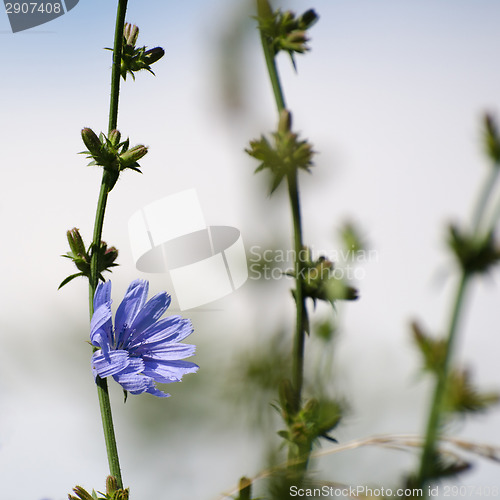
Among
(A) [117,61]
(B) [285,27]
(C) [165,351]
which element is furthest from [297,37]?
(C) [165,351]

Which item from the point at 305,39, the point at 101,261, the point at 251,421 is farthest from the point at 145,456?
the point at 305,39

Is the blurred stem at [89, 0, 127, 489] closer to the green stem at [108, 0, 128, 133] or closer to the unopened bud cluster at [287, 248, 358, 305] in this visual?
the green stem at [108, 0, 128, 133]

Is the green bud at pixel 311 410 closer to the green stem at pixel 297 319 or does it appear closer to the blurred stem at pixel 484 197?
the green stem at pixel 297 319

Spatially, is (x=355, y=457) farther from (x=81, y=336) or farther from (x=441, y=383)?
(x=81, y=336)

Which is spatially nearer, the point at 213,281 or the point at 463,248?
the point at 463,248

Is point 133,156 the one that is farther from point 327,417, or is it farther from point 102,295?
point 327,417
